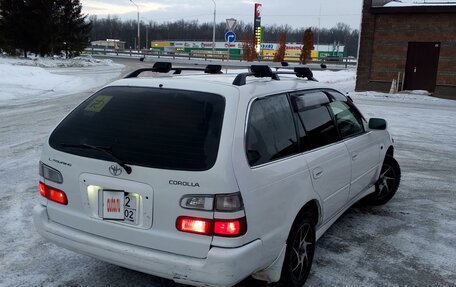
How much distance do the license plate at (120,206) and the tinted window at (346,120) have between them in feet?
7.42

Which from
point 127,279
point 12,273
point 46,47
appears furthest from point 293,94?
point 46,47

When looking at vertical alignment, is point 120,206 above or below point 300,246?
above

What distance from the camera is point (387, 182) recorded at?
5.84 metres

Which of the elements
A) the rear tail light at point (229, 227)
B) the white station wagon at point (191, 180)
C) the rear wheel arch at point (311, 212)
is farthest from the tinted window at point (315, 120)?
the rear tail light at point (229, 227)

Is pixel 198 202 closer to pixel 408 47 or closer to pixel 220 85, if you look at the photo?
pixel 220 85

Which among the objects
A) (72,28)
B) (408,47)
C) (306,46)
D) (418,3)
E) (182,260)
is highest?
(418,3)

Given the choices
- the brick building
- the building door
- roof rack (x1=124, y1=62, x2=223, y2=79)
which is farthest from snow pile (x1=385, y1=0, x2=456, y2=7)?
roof rack (x1=124, y1=62, x2=223, y2=79)

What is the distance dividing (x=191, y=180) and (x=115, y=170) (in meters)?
0.57

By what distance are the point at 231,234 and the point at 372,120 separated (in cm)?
301

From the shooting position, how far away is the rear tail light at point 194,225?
9.14 feet

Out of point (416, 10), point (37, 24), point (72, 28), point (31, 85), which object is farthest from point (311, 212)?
point (72, 28)

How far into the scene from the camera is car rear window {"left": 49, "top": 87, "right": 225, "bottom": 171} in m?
2.89

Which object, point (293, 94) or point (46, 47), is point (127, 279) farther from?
point (46, 47)

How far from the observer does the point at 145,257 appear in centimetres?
290
